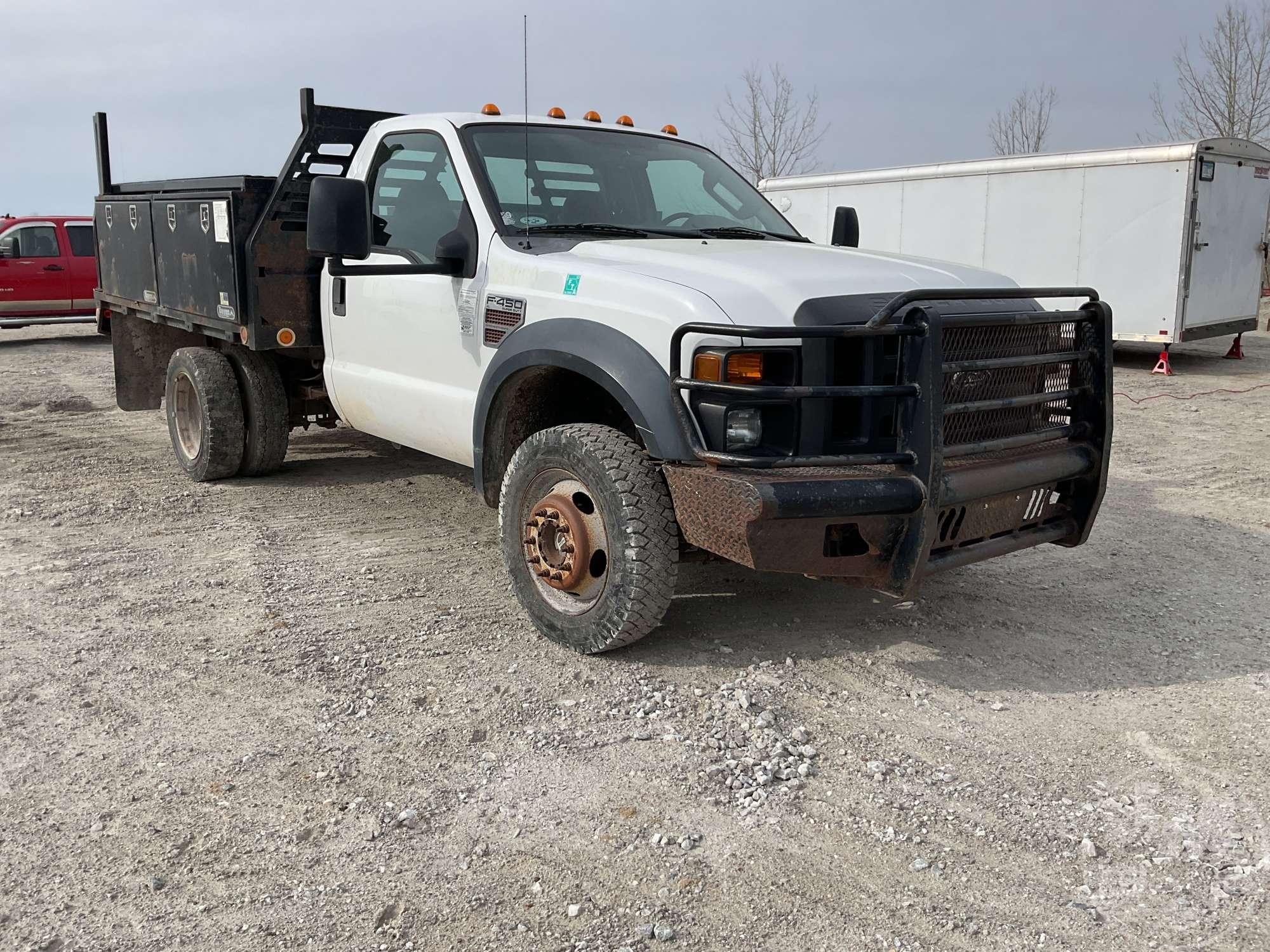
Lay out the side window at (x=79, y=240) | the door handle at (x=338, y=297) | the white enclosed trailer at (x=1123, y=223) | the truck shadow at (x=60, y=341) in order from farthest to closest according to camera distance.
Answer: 1. the side window at (x=79, y=240)
2. the truck shadow at (x=60, y=341)
3. the white enclosed trailer at (x=1123, y=223)
4. the door handle at (x=338, y=297)

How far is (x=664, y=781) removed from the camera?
3275 millimetres

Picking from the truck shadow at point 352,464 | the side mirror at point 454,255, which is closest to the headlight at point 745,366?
the side mirror at point 454,255

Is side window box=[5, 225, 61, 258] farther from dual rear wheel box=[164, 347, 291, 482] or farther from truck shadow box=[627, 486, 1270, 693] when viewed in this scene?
truck shadow box=[627, 486, 1270, 693]

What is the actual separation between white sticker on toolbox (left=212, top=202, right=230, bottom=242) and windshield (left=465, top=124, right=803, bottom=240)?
180 centimetres

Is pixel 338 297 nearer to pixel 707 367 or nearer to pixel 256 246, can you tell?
pixel 256 246

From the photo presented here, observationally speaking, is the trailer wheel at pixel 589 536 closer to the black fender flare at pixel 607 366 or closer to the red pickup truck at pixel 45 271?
the black fender flare at pixel 607 366

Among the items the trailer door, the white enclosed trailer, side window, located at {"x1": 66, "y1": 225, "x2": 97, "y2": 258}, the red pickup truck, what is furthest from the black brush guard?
side window, located at {"x1": 66, "y1": 225, "x2": 97, "y2": 258}

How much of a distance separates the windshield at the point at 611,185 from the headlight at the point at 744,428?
Result: 1472 mm

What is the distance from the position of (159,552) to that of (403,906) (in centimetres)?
341

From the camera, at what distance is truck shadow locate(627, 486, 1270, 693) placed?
416 cm

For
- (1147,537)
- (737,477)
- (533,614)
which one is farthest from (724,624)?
(1147,537)

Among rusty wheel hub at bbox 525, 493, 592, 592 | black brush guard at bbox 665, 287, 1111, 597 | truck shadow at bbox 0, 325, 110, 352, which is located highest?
black brush guard at bbox 665, 287, 1111, 597

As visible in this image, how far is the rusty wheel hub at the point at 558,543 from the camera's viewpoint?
411cm

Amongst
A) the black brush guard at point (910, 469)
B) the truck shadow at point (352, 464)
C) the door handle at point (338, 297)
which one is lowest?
the truck shadow at point (352, 464)
